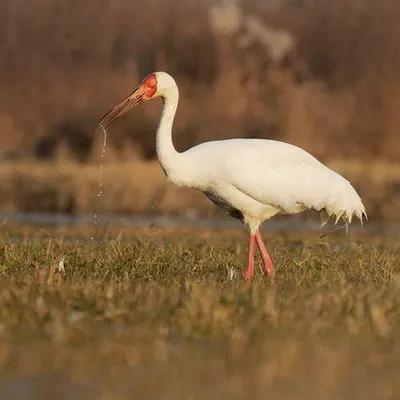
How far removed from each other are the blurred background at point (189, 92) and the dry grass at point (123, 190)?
0.03 m

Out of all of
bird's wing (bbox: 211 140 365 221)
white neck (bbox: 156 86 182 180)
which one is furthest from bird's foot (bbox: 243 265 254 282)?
white neck (bbox: 156 86 182 180)

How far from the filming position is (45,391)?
202 inches

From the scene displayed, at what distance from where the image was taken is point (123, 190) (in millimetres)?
17781

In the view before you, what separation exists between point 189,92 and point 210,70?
5.27 feet

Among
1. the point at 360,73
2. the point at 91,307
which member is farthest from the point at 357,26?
the point at 91,307

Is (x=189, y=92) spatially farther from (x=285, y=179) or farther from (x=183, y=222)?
(x=285, y=179)

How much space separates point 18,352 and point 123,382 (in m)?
0.67

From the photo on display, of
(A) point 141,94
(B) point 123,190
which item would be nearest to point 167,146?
(A) point 141,94

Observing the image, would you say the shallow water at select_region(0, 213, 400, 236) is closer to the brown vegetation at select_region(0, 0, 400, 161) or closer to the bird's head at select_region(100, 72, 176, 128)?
the bird's head at select_region(100, 72, 176, 128)

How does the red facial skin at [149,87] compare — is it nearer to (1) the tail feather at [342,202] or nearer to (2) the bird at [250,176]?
(2) the bird at [250,176]

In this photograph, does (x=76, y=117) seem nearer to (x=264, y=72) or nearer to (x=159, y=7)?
(x=264, y=72)

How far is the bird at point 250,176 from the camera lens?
9008 mm

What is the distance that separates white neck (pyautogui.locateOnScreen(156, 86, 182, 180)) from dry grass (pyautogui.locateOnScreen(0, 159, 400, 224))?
604 cm

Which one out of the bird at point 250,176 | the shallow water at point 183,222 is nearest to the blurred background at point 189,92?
the shallow water at point 183,222
